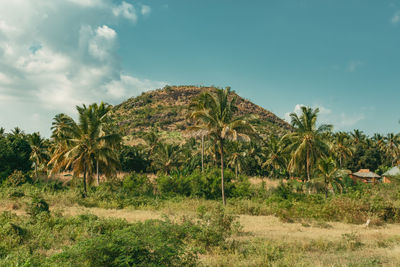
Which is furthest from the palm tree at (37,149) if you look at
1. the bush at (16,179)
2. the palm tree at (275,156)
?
the palm tree at (275,156)

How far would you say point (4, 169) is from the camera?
28703 mm

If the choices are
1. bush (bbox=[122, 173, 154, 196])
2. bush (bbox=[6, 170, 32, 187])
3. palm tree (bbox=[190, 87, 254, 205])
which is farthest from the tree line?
bush (bbox=[6, 170, 32, 187])

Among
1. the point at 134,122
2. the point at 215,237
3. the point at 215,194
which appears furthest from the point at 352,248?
the point at 134,122

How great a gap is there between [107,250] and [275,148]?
39.9 metres

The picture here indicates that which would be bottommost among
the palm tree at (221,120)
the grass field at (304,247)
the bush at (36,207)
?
the grass field at (304,247)

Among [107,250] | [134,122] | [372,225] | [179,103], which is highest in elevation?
[179,103]

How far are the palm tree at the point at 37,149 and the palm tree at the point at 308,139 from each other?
3682 cm

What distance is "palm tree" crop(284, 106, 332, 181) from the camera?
87.9 feet

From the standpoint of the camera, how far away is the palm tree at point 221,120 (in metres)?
18.3

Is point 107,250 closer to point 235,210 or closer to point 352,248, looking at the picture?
point 352,248

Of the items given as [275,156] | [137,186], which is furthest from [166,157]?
[137,186]

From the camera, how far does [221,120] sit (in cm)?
1942

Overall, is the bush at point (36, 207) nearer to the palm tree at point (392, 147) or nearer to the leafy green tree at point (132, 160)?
the leafy green tree at point (132, 160)

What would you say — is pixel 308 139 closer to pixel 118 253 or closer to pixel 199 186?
pixel 199 186
